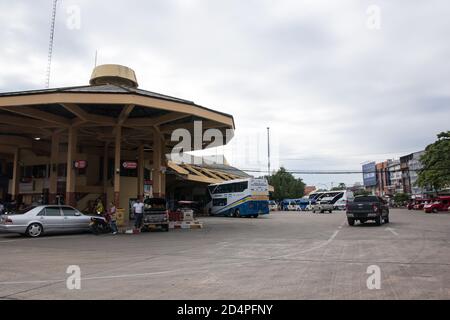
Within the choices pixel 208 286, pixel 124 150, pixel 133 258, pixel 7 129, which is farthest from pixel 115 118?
pixel 208 286

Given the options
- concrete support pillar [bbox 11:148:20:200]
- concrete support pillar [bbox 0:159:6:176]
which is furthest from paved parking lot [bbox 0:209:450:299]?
concrete support pillar [bbox 0:159:6:176]

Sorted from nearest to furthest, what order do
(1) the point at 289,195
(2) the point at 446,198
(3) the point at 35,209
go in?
(3) the point at 35,209, (2) the point at 446,198, (1) the point at 289,195

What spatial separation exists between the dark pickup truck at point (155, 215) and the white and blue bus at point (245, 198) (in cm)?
1659

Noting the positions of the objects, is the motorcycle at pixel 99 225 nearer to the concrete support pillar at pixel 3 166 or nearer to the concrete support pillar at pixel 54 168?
the concrete support pillar at pixel 54 168

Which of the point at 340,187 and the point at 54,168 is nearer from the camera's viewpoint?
the point at 54,168

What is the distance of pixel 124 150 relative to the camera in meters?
35.3

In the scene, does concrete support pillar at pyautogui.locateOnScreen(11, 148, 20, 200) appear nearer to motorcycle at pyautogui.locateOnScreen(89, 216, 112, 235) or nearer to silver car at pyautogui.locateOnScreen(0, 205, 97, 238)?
silver car at pyautogui.locateOnScreen(0, 205, 97, 238)

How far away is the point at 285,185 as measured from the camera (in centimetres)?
8375

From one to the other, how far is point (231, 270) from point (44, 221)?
12453mm

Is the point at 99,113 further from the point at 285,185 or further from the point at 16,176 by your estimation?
the point at 285,185

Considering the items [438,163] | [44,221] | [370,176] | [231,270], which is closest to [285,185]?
[438,163]
